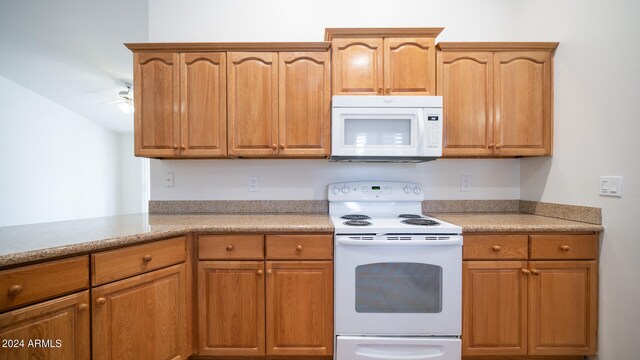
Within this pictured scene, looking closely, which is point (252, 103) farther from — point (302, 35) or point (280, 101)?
point (302, 35)

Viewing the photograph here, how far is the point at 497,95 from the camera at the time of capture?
1979 mm

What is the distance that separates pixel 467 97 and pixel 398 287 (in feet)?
4.48

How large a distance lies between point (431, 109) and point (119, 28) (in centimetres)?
307

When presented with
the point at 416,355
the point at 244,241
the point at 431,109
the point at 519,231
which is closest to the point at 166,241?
the point at 244,241

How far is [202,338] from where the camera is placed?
Answer: 1652 millimetres

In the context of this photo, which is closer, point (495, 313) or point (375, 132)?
point (495, 313)

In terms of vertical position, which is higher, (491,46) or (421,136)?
(491,46)

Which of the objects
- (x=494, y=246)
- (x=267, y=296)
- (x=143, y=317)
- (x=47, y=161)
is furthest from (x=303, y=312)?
(x=47, y=161)

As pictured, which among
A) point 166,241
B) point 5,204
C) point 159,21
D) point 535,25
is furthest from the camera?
point 5,204

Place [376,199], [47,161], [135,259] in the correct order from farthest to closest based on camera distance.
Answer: [47,161]
[376,199]
[135,259]

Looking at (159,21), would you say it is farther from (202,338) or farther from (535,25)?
(535,25)

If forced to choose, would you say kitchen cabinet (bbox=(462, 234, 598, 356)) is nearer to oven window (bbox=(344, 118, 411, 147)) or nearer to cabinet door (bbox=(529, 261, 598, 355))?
cabinet door (bbox=(529, 261, 598, 355))

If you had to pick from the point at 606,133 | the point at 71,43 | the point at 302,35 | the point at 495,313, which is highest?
the point at 71,43

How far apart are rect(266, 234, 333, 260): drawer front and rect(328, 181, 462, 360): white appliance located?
8cm
